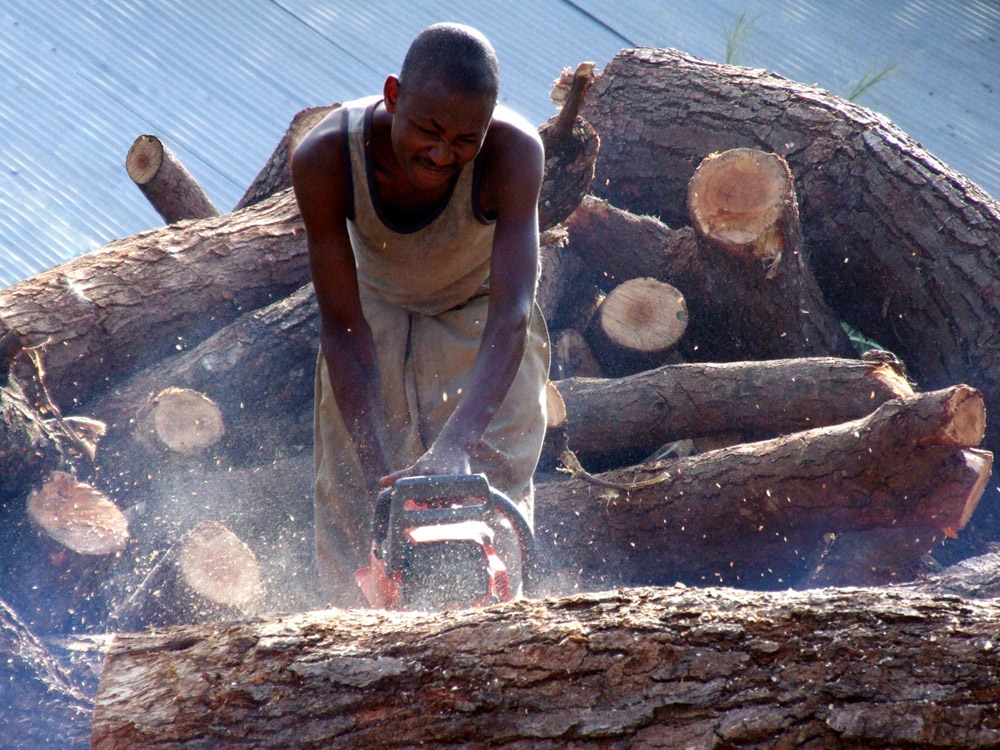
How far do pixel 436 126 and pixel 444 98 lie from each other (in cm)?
7

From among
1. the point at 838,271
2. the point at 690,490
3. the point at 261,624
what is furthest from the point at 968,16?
the point at 261,624

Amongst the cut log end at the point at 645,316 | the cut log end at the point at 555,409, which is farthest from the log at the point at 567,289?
the cut log end at the point at 555,409

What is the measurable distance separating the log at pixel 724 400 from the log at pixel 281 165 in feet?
6.02

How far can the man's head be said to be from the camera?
74.7 inches

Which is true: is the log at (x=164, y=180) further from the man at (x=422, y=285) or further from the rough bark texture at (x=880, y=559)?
the rough bark texture at (x=880, y=559)

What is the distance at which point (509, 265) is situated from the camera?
89.2 inches

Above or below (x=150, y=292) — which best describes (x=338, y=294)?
above

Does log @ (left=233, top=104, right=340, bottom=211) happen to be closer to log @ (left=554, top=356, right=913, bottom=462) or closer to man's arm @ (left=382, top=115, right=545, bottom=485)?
Answer: log @ (left=554, top=356, right=913, bottom=462)

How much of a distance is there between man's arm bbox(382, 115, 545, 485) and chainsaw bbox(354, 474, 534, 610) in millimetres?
414

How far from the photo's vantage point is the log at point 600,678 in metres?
1.29

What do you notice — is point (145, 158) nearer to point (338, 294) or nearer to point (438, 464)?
point (338, 294)

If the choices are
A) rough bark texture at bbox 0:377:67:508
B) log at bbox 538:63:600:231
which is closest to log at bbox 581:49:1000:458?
log at bbox 538:63:600:231

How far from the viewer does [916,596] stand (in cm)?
142

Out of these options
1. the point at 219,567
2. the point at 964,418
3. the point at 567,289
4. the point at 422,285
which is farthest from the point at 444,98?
the point at 567,289
